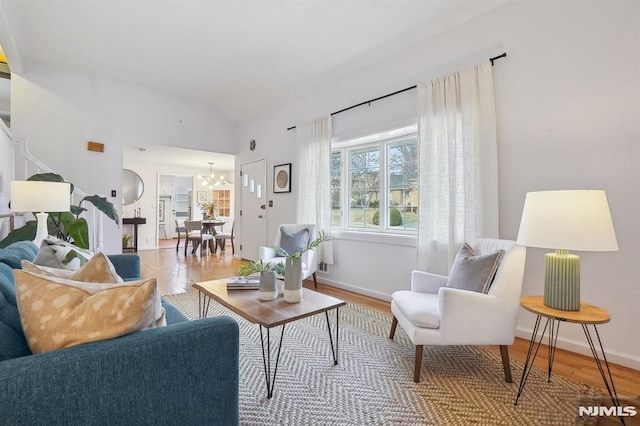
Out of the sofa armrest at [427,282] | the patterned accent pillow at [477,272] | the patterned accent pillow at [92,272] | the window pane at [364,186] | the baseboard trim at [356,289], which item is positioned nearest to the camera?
the patterned accent pillow at [92,272]

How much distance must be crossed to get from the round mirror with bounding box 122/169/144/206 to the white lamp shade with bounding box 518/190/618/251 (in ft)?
27.1

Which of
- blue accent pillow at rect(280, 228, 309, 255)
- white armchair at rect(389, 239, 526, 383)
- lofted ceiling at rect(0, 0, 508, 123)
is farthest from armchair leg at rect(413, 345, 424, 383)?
lofted ceiling at rect(0, 0, 508, 123)

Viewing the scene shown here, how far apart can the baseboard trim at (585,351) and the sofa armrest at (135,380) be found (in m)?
2.41

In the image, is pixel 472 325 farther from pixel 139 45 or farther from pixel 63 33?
pixel 63 33

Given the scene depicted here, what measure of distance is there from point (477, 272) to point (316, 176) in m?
2.57

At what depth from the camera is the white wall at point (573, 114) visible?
200cm

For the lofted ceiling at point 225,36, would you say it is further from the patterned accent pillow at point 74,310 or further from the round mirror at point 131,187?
the round mirror at point 131,187

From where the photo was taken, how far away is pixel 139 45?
3.48m

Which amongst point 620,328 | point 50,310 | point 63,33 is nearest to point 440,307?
point 620,328

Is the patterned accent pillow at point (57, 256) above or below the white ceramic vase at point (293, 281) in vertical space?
above

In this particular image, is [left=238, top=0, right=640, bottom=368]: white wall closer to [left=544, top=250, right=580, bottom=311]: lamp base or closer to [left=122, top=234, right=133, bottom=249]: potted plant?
[left=544, top=250, right=580, bottom=311]: lamp base

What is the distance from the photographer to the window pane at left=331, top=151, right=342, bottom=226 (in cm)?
408

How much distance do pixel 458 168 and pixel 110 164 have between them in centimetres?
484

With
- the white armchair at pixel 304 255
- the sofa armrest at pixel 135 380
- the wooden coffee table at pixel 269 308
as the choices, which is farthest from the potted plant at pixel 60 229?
the sofa armrest at pixel 135 380
